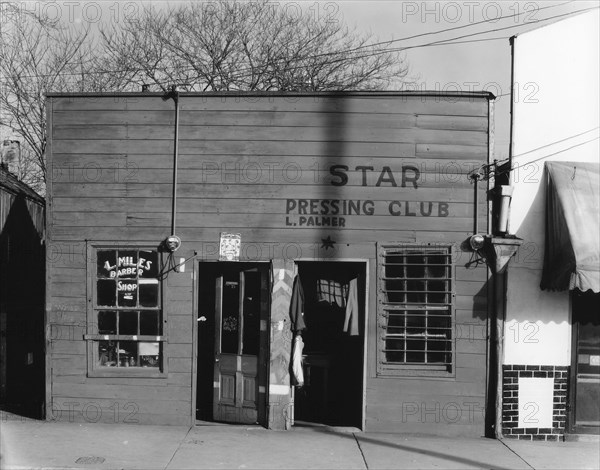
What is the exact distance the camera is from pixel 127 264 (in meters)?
9.45

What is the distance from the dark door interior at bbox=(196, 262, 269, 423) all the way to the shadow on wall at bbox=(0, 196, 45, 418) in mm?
2877

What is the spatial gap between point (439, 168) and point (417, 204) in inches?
22.7

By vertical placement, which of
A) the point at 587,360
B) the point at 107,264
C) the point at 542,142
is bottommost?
the point at 587,360

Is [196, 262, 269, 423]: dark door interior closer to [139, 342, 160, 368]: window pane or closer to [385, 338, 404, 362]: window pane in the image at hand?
[139, 342, 160, 368]: window pane

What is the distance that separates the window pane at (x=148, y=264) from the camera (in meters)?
9.41

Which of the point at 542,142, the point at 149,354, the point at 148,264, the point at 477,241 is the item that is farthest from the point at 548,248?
the point at 149,354

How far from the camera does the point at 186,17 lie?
2653 centimetres

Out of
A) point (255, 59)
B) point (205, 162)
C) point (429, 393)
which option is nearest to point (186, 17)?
point (255, 59)

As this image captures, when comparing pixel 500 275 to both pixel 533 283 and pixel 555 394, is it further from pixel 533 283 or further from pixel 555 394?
pixel 555 394

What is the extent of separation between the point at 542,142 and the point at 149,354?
19.9 ft

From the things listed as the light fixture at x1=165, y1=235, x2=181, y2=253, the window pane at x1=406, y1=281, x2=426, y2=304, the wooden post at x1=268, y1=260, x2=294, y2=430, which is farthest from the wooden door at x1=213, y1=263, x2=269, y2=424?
the window pane at x1=406, y1=281, x2=426, y2=304

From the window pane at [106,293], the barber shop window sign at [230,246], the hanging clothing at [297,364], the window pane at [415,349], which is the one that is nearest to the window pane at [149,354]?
the window pane at [106,293]

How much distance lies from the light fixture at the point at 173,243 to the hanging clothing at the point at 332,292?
99.1 inches

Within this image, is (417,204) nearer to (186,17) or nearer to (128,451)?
(128,451)
